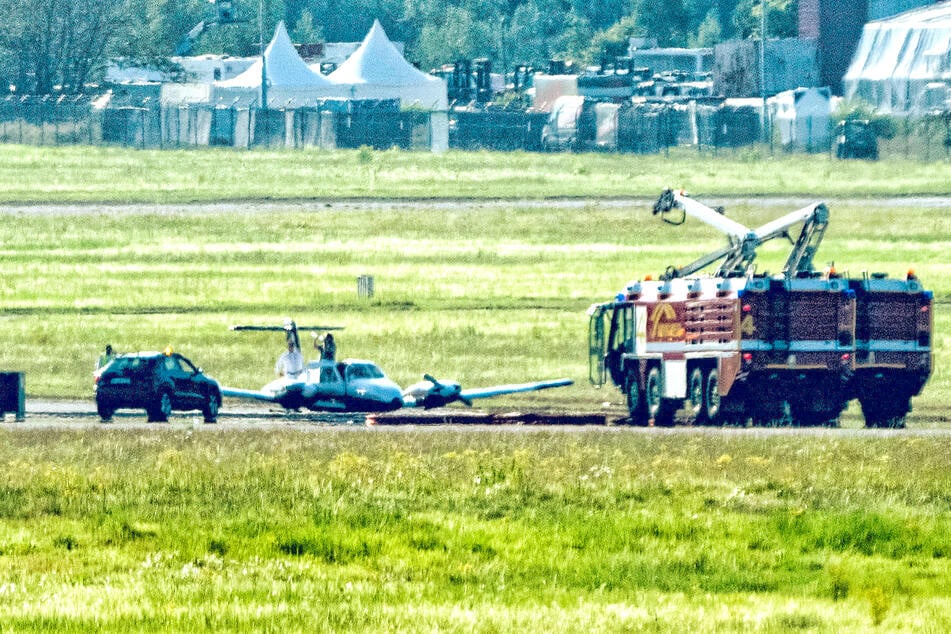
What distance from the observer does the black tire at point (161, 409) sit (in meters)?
39.8

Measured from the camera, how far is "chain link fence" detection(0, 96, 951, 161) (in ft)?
360

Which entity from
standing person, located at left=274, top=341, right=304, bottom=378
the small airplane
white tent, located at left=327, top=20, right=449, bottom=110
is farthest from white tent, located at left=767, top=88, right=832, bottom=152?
the small airplane

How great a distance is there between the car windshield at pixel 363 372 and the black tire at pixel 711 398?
330 inches

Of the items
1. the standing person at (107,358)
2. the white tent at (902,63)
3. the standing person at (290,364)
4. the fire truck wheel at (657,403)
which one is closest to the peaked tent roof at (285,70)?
the white tent at (902,63)

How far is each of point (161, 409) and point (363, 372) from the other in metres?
4.45

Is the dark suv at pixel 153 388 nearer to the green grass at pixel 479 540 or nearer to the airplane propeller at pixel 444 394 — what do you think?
the airplane propeller at pixel 444 394

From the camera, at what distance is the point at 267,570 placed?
17.0 m

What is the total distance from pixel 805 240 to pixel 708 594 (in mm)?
23248

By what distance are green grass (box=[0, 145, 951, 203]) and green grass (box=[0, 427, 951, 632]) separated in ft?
199

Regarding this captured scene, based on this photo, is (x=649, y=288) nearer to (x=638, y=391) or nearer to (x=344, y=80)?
(x=638, y=391)

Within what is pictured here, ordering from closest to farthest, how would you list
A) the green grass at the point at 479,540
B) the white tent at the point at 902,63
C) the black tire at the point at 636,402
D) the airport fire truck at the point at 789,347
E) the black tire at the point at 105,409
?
the green grass at the point at 479,540 < the airport fire truck at the point at 789,347 < the black tire at the point at 636,402 < the black tire at the point at 105,409 < the white tent at the point at 902,63

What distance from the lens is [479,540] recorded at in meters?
18.9

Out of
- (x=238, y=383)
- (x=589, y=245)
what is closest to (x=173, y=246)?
(x=589, y=245)

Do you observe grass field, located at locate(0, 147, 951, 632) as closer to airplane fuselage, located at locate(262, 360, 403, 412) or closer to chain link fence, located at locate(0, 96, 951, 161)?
airplane fuselage, located at locate(262, 360, 403, 412)
